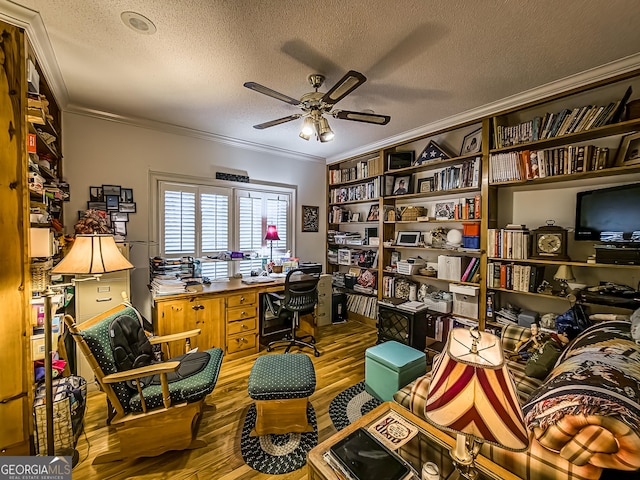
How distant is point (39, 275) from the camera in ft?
5.53

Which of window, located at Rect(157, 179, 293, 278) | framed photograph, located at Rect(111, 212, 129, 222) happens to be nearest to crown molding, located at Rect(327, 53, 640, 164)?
window, located at Rect(157, 179, 293, 278)

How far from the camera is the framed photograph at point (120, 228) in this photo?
9.72 ft

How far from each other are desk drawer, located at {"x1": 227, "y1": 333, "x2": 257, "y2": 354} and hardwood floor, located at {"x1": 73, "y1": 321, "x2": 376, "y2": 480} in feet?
0.39

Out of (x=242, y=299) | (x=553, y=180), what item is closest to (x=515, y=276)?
(x=553, y=180)

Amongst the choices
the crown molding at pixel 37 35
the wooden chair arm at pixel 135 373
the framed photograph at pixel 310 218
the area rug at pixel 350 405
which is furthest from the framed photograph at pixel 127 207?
the area rug at pixel 350 405

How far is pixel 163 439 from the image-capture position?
1724mm

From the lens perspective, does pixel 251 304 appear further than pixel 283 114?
Yes

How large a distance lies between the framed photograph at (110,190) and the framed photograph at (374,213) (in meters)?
3.20

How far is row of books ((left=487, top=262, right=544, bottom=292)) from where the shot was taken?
2.48 metres

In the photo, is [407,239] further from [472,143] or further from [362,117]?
[362,117]

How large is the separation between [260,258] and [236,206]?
0.83 m

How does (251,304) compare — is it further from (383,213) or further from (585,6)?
(585,6)

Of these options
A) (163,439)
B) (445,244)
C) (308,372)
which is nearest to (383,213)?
(445,244)

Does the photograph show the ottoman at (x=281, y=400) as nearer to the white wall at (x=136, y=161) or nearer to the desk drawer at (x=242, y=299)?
the desk drawer at (x=242, y=299)
